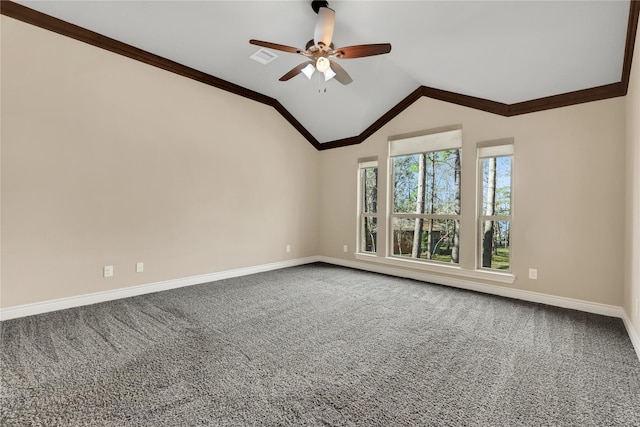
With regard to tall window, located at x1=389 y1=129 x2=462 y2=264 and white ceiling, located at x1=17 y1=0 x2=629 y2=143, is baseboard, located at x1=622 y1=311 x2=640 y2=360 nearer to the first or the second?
tall window, located at x1=389 y1=129 x2=462 y2=264

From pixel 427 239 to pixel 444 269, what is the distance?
0.59 meters

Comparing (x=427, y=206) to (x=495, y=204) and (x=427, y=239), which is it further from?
(x=495, y=204)

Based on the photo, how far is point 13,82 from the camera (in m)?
2.77

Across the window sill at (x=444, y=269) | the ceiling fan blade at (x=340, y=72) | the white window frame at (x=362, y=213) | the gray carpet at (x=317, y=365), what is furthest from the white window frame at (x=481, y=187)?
the ceiling fan blade at (x=340, y=72)

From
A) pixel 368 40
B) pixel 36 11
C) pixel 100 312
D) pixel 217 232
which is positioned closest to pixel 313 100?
pixel 368 40

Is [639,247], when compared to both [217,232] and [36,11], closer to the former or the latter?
[217,232]

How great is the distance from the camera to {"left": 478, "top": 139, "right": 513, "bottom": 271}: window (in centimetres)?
376

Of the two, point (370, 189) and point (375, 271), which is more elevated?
point (370, 189)

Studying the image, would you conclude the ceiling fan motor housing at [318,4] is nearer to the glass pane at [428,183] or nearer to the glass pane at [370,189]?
the glass pane at [428,183]

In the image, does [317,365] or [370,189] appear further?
[370,189]

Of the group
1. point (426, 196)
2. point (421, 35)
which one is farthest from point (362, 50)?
point (426, 196)

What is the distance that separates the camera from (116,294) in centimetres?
340

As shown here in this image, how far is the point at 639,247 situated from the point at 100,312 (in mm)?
4864

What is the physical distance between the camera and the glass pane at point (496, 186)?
3783 millimetres
